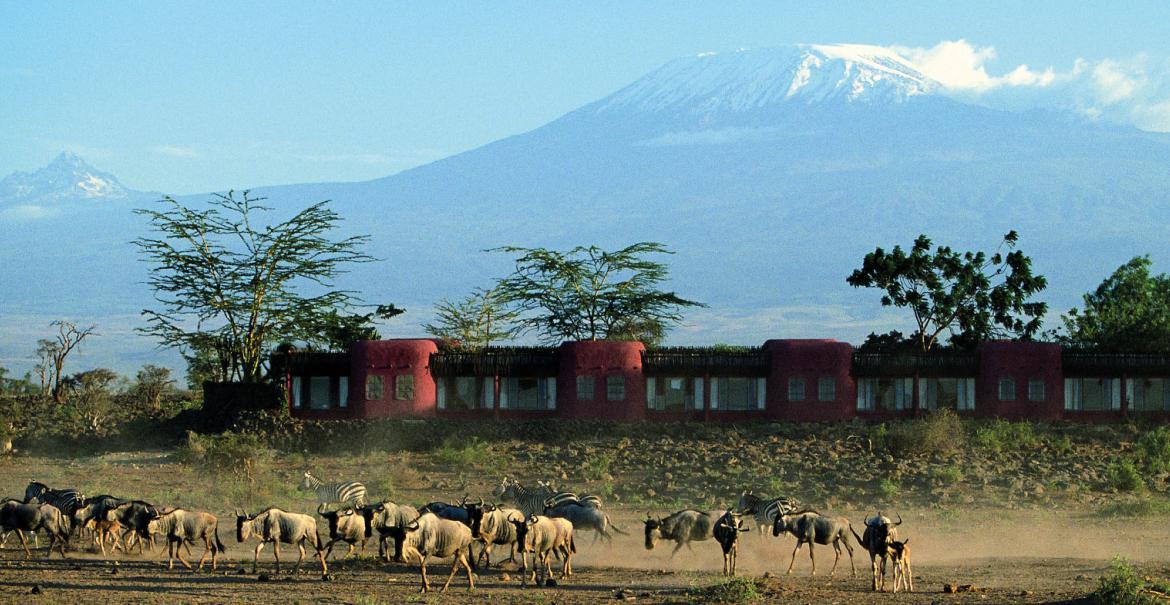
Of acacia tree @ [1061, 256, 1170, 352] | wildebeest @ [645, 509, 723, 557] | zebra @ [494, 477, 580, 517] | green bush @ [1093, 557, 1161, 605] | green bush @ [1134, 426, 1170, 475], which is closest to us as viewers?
green bush @ [1093, 557, 1161, 605]

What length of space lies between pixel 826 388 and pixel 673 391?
16.8 ft

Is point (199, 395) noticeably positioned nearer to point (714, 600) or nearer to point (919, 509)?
point (919, 509)

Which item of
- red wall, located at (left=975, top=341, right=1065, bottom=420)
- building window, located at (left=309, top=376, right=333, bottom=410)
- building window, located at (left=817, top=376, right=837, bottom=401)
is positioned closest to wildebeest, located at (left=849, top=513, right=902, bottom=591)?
building window, located at (left=817, top=376, right=837, bottom=401)

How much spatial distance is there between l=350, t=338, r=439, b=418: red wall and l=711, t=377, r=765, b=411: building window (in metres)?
A: 9.66

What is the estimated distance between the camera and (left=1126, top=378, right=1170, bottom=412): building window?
52844 millimetres

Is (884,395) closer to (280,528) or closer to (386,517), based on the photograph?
(386,517)

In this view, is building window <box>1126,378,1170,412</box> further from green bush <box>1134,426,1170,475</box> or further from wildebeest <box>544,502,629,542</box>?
wildebeest <box>544,502,629,542</box>

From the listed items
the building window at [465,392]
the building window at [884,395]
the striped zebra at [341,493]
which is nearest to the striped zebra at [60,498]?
the striped zebra at [341,493]

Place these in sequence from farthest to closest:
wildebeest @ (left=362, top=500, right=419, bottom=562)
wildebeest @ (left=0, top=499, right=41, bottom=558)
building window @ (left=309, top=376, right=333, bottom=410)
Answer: building window @ (left=309, top=376, right=333, bottom=410) → wildebeest @ (left=0, top=499, right=41, bottom=558) → wildebeest @ (left=362, top=500, right=419, bottom=562)

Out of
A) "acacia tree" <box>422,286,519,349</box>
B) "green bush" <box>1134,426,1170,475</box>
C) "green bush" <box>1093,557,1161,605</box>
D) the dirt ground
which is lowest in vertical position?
the dirt ground

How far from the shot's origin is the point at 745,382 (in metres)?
52.6

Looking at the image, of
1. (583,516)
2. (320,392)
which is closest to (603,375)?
(320,392)

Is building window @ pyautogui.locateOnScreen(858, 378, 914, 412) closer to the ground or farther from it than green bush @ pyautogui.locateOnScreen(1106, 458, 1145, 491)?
farther from it

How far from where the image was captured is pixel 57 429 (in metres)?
57.8
